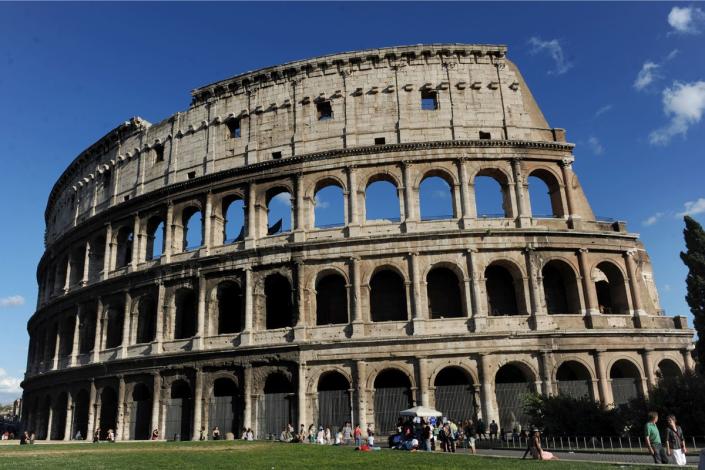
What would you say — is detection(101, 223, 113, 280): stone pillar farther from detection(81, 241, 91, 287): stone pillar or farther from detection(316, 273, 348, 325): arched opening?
detection(316, 273, 348, 325): arched opening

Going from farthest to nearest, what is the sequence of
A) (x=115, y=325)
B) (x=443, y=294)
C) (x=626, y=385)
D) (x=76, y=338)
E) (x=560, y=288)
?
(x=76, y=338)
(x=115, y=325)
(x=560, y=288)
(x=443, y=294)
(x=626, y=385)

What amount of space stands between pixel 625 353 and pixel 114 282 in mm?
24108

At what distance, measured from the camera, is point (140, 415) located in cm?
2634

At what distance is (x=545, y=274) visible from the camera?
84.1ft

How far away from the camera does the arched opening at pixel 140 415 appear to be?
26.0 meters

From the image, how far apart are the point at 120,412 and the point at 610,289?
23110 millimetres

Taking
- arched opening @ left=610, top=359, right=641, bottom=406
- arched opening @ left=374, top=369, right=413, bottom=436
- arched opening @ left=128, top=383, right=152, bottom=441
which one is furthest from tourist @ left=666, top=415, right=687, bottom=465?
arched opening @ left=128, top=383, right=152, bottom=441

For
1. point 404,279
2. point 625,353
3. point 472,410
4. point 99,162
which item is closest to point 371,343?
point 404,279

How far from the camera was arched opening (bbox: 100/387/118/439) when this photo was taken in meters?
27.8

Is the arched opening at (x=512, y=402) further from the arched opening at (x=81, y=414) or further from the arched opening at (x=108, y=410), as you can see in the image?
the arched opening at (x=81, y=414)

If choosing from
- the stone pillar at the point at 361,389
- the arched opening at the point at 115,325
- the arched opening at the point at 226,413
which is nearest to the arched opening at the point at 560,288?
the stone pillar at the point at 361,389

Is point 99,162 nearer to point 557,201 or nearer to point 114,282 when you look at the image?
point 114,282

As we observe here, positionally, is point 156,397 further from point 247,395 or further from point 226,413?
point 247,395

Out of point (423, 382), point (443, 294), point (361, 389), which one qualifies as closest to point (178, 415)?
point (361, 389)
